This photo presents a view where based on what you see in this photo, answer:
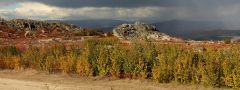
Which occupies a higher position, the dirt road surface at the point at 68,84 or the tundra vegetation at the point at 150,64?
the tundra vegetation at the point at 150,64

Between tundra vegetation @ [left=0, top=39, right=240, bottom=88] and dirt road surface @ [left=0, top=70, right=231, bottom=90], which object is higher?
tundra vegetation @ [left=0, top=39, right=240, bottom=88]

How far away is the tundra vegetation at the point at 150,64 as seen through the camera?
71.5ft

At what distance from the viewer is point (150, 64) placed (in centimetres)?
2533

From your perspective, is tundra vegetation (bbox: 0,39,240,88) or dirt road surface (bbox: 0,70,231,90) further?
dirt road surface (bbox: 0,70,231,90)

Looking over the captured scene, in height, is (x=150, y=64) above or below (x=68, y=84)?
above

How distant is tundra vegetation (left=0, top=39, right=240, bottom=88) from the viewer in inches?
858

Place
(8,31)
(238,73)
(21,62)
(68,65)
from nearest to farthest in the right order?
(238,73) < (68,65) < (21,62) < (8,31)

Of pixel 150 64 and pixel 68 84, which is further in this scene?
pixel 150 64

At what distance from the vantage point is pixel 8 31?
289 feet

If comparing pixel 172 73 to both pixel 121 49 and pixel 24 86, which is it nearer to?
pixel 121 49

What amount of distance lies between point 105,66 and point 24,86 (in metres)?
4.89

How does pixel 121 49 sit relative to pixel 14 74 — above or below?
above

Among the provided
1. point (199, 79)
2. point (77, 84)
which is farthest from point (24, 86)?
point (199, 79)

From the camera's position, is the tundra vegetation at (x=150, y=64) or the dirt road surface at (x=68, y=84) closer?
the tundra vegetation at (x=150, y=64)
